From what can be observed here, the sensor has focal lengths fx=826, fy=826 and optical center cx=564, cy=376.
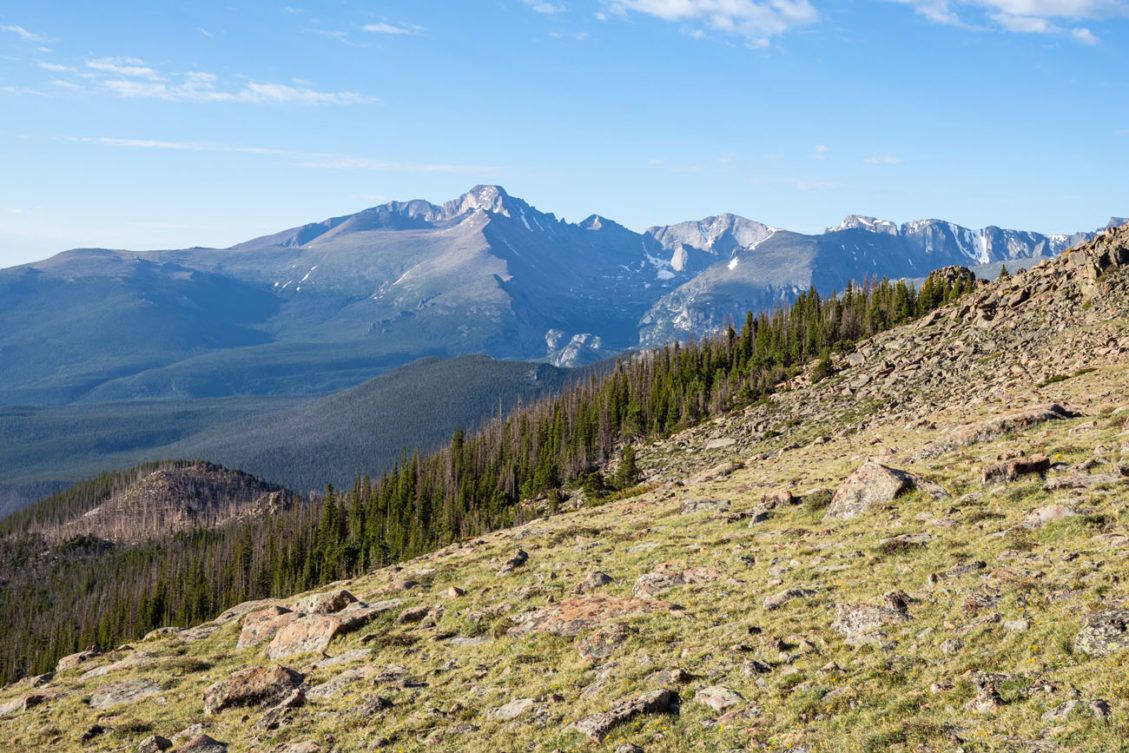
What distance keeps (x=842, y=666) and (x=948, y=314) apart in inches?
4142

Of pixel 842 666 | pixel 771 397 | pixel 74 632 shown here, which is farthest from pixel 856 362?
pixel 74 632

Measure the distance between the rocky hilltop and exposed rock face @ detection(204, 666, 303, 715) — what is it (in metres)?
0.12

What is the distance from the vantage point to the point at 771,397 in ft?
389

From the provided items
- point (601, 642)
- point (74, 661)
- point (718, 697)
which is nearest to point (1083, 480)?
point (718, 697)

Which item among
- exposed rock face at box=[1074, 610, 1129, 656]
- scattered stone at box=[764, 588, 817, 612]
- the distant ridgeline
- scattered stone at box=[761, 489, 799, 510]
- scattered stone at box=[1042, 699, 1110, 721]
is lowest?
the distant ridgeline

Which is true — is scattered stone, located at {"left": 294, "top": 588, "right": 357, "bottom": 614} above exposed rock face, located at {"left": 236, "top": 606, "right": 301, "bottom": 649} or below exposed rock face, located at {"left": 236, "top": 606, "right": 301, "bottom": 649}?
above

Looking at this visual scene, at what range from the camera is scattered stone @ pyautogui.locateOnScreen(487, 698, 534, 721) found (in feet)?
81.4

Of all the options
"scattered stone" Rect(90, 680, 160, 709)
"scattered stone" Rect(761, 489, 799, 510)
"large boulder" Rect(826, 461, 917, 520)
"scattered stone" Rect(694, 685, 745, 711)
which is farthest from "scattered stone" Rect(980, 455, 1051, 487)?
"scattered stone" Rect(90, 680, 160, 709)

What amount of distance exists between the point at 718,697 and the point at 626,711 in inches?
98.6

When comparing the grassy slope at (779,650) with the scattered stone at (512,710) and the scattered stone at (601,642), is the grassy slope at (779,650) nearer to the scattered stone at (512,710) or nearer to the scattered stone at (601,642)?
the scattered stone at (512,710)

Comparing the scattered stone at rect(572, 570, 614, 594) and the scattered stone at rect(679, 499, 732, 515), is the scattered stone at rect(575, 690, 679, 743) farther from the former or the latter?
the scattered stone at rect(679, 499, 732, 515)

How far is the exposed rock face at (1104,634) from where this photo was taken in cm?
1925

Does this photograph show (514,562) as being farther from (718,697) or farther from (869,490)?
(718,697)

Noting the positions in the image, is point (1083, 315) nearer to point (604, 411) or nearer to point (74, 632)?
point (604, 411)
